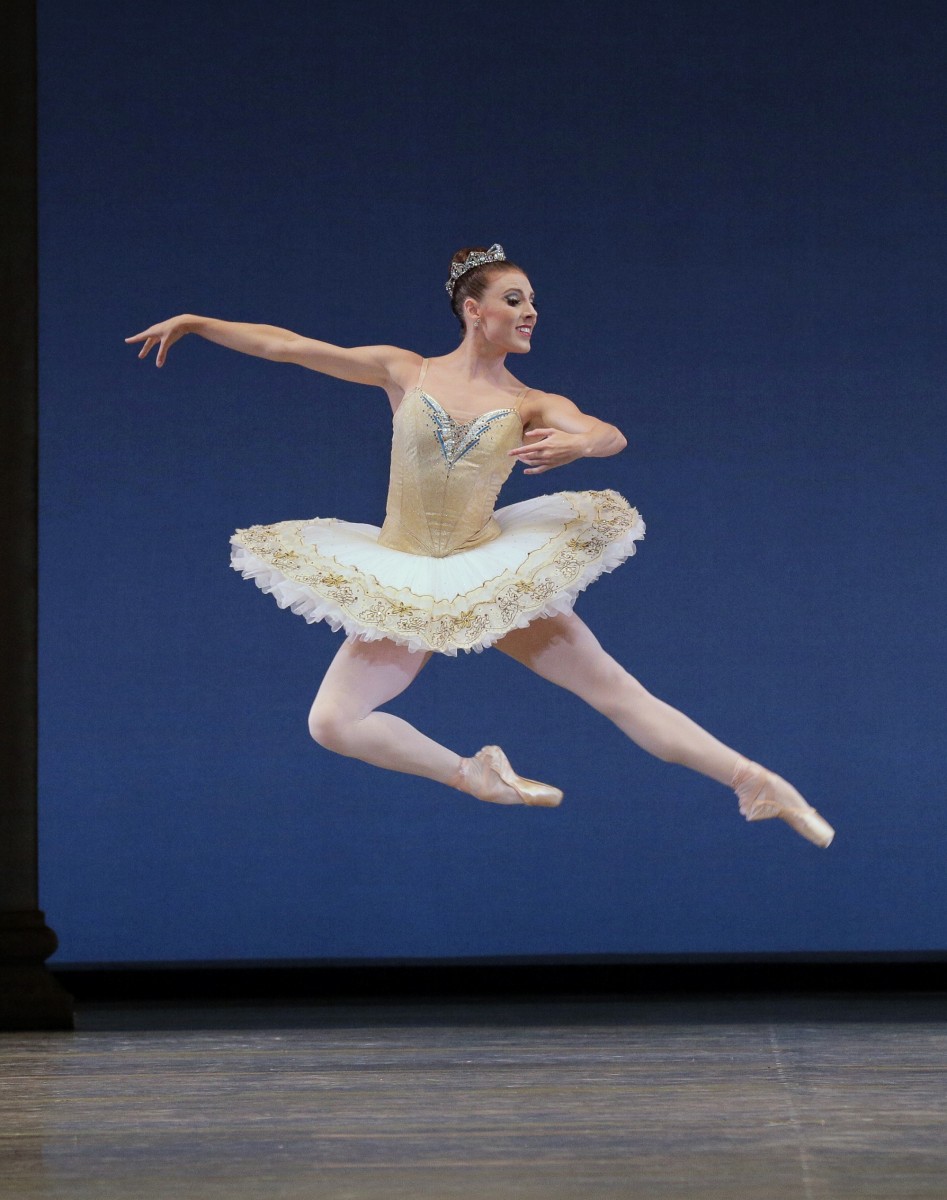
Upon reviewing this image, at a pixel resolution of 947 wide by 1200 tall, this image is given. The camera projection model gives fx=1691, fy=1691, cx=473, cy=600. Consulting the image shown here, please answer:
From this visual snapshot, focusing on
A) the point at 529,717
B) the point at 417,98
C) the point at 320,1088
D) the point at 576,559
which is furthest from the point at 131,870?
the point at 417,98

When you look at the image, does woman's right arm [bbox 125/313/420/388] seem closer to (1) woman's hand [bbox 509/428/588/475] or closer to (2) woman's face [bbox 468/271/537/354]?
(2) woman's face [bbox 468/271/537/354]

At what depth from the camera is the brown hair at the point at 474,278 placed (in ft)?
13.7

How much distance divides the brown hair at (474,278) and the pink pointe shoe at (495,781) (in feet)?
3.54

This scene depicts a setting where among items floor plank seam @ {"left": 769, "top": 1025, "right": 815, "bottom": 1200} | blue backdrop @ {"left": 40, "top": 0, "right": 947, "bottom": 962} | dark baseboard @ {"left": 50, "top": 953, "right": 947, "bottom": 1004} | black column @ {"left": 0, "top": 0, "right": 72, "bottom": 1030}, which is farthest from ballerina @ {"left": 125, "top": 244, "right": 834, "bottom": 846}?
dark baseboard @ {"left": 50, "top": 953, "right": 947, "bottom": 1004}

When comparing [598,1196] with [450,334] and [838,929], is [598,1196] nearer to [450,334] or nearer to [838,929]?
[838,929]

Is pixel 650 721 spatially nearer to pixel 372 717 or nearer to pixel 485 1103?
pixel 372 717

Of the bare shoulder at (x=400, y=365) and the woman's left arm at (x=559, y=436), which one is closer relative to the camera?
the woman's left arm at (x=559, y=436)

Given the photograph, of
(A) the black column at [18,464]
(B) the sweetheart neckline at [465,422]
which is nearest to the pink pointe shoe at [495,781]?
(B) the sweetheart neckline at [465,422]

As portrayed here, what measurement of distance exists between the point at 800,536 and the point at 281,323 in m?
1.72

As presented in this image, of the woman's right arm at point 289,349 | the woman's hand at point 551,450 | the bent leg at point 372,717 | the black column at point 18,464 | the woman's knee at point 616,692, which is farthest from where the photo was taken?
the black column at point 18,464

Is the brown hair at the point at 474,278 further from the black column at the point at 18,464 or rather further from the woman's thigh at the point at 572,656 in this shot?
the black column at the point at 18,464

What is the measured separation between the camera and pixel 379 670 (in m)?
4.01

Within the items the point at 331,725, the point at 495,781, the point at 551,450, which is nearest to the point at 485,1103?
the point at 495,781

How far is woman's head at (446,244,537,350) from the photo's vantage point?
13.6 feet
